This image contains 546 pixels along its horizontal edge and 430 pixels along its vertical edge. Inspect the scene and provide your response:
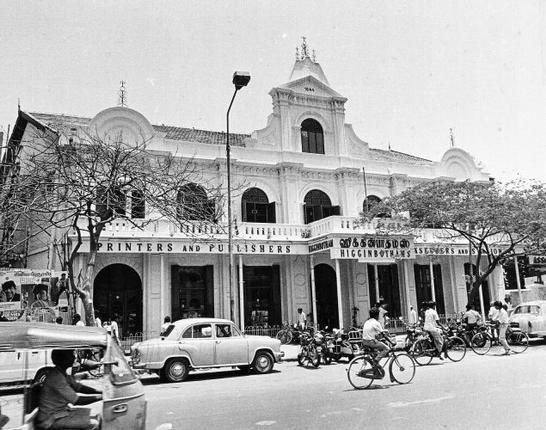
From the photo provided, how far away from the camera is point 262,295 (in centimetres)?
2139

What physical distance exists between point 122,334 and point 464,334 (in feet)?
40.2

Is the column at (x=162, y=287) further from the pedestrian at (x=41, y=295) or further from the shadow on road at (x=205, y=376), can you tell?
the shadow on road at (x=205, y=376)

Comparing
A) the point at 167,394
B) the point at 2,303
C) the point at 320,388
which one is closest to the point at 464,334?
the point at 320,388

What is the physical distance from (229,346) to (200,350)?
75 cm

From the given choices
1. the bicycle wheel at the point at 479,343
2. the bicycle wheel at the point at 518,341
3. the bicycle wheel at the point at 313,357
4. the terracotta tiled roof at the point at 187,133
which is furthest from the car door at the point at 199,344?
the terracotta tiled roof at the point at 187,133

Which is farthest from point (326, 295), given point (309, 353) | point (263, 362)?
point (263, 362)

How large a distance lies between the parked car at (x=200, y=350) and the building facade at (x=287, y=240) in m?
4.79

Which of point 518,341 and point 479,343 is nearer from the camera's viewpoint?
point 479,343

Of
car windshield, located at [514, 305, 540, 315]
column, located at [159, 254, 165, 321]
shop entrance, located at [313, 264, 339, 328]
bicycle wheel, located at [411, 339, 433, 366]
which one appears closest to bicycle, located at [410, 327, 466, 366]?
bicycle wheel, located at [411, 339, 433, 366]

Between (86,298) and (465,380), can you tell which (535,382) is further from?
(86,298)

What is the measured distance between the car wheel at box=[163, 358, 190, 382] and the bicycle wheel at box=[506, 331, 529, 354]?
984cm

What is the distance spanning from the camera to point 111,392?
448 cm

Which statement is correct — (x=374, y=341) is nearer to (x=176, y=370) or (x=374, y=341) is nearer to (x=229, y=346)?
(x=229, y=346)

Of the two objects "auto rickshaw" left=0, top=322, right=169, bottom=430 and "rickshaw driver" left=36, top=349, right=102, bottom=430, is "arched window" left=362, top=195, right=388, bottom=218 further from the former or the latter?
"rickshaw driver" left=36, top=349, right=102, bottom=430
